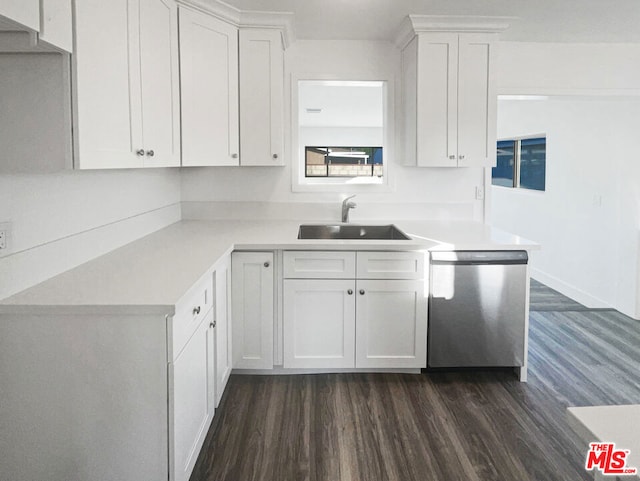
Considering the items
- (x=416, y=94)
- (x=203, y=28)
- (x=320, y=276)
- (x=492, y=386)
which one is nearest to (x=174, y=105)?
(x=203, y=28)

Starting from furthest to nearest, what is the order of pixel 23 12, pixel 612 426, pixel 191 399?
1. pixel 191 399
2. pixel 23 12
3. pixel 612 426

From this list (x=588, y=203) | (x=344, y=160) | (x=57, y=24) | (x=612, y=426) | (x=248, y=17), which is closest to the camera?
(x=612, y=426)

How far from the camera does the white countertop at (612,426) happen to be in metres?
0.81

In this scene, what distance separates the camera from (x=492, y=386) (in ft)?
10.0

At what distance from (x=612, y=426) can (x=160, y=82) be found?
237 cm

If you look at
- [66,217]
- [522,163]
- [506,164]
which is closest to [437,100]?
[66,217]

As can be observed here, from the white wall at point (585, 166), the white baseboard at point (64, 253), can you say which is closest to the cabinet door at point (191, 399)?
the white baseboard at point (64, 253)

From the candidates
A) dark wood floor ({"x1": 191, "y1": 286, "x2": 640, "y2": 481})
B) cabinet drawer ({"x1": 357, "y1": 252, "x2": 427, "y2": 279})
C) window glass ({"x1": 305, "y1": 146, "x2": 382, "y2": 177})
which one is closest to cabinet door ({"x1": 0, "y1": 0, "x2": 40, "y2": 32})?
dark wood floor ({"x1": 191, "y1": 286, "x2": 640, "y2": 481})

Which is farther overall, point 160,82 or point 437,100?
point 437,100

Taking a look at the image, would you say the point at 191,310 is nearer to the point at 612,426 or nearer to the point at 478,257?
the point at 612,426

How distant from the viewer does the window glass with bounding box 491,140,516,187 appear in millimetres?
7215

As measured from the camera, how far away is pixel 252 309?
10.0 ft

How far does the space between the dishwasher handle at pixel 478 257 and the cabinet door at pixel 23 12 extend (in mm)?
2213

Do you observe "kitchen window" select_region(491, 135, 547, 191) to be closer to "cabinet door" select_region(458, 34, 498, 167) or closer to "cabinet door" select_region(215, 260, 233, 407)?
"cabinet door" select_region(458, 34, 498, 167)
